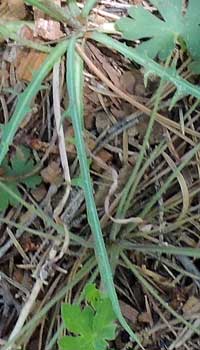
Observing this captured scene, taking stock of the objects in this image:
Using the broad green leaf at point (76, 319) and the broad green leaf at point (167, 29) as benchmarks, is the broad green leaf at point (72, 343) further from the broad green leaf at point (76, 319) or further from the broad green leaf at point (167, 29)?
the broad green leaf at point (167, 29)

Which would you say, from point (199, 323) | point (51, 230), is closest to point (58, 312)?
point (51, 230)

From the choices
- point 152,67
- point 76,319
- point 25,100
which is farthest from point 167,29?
point 76,319

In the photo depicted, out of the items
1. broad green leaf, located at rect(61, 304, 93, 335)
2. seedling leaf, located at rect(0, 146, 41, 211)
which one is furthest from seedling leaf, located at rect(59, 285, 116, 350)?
seedling leaf, located at rect(0, 146, 41, 211)

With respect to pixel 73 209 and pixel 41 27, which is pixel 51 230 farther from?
pixel 41 27

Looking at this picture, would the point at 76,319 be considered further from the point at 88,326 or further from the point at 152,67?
the point at 152,67

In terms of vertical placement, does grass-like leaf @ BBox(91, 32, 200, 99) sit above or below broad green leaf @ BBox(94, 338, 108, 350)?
above

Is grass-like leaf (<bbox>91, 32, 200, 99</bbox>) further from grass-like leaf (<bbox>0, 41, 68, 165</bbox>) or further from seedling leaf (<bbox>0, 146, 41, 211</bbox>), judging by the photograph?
seedling leaf (<bbox>0, 146, 41, 211</bbox>)

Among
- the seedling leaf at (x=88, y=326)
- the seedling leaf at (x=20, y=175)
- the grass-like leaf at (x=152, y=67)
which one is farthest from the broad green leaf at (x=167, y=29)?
the seedling leaf at (x=88, y=326)
